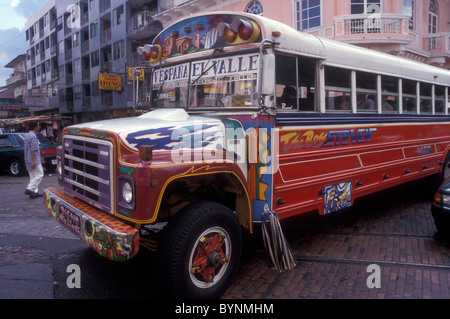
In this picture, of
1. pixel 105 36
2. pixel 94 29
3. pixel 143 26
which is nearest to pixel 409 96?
pixel 143 26

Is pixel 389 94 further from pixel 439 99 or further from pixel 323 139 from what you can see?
pixel 439 99

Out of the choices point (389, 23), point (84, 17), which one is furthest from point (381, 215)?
point (84, 17)

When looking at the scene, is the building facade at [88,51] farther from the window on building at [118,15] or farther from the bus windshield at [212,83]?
the bus windshield at [212,83]

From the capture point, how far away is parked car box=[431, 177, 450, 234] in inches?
192

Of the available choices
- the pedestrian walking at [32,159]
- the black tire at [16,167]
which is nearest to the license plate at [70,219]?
the pedestrian walking at [32,159]

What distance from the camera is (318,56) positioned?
173 inches

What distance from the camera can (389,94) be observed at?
19.3 ft

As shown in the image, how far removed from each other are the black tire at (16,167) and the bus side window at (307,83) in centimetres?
1228

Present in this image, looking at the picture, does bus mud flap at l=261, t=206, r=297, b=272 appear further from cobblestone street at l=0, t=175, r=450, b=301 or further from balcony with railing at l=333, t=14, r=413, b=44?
balcony with railing at l=333, t=14, r=413, b=44

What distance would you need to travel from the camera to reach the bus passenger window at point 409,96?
6.31 metres

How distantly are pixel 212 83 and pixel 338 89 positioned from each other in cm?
178

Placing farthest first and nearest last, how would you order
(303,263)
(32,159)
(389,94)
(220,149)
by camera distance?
(32,159) → (389,94) → (303,263) → (220,149)
